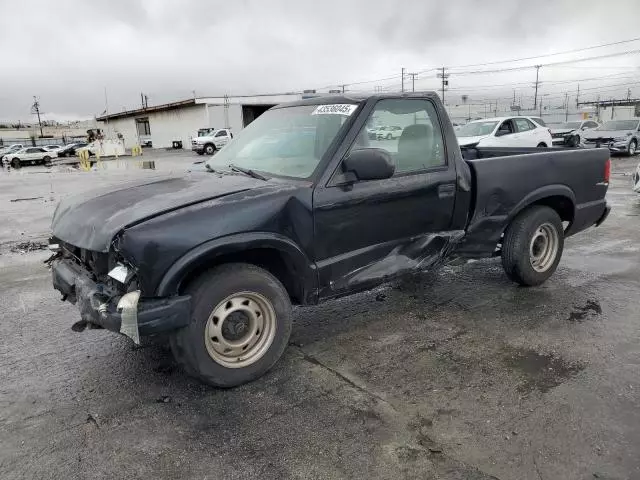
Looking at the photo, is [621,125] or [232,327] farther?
[621,125]

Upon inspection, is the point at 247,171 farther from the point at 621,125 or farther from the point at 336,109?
the point at 621,125

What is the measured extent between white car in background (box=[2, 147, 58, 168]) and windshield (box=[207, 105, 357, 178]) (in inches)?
1494

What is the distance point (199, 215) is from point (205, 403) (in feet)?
3.85

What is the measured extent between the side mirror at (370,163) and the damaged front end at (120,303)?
1.41 metres

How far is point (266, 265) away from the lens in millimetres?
3451

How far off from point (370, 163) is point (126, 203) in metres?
1.64

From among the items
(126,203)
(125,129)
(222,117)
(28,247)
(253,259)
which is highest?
(125,129)

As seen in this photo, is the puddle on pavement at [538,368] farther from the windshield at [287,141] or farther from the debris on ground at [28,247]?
the debris on ground at [28,247]

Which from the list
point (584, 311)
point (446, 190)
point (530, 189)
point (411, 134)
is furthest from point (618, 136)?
point (411, 134)

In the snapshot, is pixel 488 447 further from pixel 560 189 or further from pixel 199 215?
pixel 560 189

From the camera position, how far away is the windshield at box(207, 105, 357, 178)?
3.65 m

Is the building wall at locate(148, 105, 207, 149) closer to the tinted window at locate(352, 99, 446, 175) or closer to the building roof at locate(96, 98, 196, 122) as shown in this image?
the building roof at locate(96, 98, 196, 122)

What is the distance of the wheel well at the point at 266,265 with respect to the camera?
3043mm

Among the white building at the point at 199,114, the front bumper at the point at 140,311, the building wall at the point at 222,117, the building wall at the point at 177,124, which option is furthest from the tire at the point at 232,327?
the building wall at the point at 177,124
